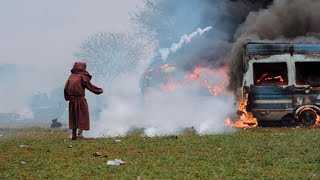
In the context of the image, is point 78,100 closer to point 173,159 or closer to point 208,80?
point 173,159

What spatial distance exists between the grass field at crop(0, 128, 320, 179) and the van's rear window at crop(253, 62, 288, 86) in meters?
4.93

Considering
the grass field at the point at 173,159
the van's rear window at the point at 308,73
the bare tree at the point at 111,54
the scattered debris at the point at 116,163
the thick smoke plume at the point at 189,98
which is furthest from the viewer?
the bare tree at the point at 111,54

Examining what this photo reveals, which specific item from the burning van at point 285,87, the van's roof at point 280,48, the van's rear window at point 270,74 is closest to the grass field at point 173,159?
the burning van at point 285,87

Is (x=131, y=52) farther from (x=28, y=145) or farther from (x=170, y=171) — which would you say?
(x=170, y=171)

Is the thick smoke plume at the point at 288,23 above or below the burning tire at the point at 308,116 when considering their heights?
above

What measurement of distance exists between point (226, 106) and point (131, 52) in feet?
139

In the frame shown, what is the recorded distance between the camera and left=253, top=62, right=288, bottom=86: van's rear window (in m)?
14.9

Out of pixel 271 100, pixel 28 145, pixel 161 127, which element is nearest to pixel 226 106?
pixel 271 100

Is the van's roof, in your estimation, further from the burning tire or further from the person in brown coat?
the person in brown coat

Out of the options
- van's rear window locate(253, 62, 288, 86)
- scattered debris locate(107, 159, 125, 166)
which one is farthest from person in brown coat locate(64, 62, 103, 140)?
A: van's rear window locate(253, 62, 288, 86)

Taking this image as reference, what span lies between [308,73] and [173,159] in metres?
9.16

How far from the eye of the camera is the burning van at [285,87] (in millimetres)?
14758

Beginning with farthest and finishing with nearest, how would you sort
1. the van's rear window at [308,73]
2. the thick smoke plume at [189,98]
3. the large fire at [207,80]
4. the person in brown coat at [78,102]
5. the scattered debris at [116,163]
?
the large fire at [207,80]
the van's rear window at [308,73]
the thick smoke plume at [189,98]
the person in brown coat at [78,102]
the scattered debris at [116,163]

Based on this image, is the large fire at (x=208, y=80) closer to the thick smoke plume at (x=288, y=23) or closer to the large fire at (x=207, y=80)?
the large fire at (x=207, y=80)
